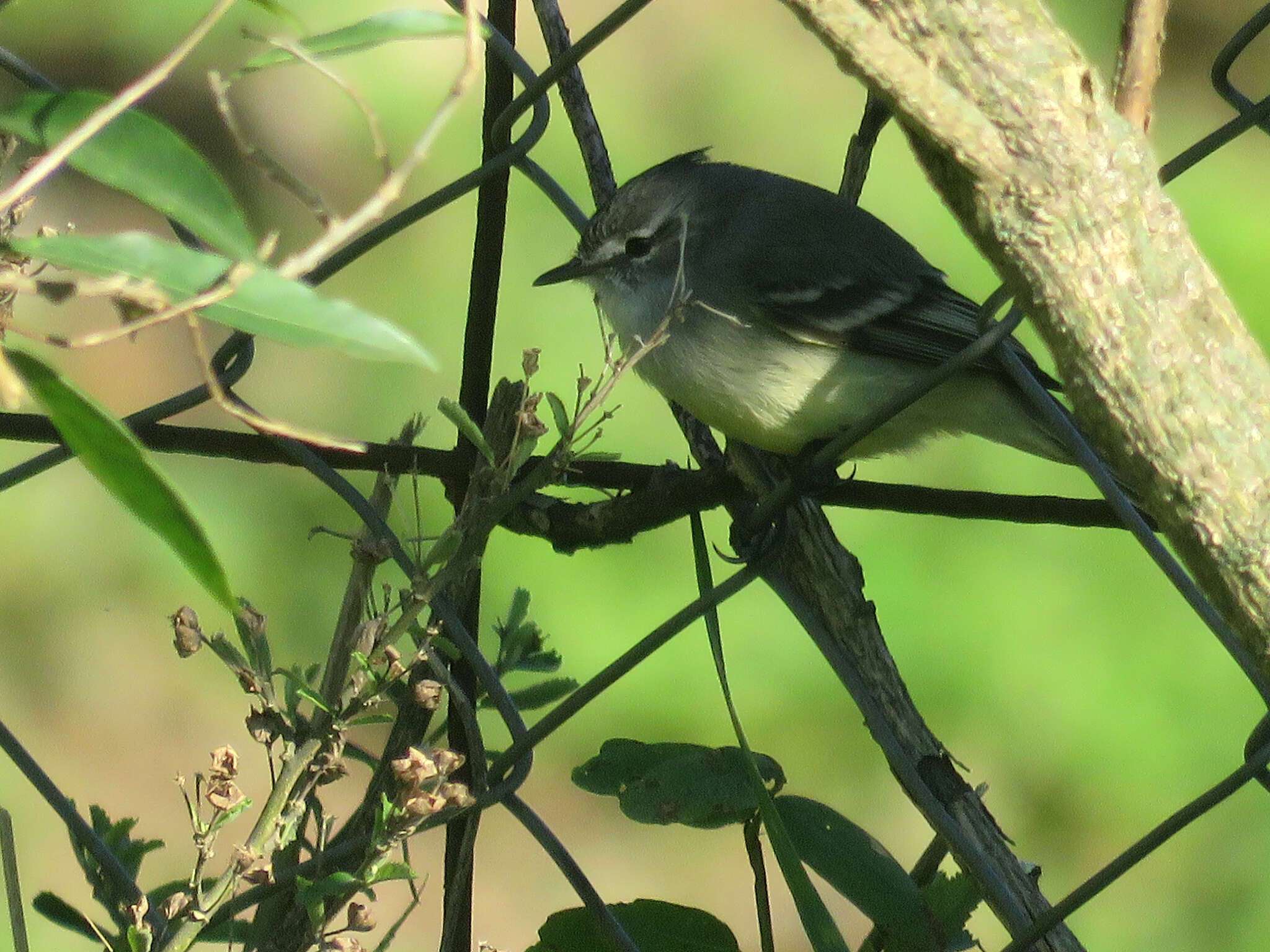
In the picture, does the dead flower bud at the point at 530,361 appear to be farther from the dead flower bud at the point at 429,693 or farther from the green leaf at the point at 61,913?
the green leaf at the point at 61,913

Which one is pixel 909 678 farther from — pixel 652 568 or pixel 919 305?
pixel 919 305

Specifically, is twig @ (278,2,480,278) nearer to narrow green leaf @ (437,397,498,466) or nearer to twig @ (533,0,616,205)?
narrow green leaf @ (437,397,498,466)

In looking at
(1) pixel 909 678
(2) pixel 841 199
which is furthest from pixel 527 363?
(1) pixel 909 678

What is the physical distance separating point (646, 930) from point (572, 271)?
60.9 inches

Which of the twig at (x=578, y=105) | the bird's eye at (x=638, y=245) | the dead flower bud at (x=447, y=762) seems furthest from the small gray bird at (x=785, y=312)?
the dead flower bud at (x=447, y=762)

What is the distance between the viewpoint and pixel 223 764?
3.45 feet

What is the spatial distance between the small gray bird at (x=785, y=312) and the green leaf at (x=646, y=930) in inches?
37.3

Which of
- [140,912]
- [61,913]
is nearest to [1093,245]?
[140,912]

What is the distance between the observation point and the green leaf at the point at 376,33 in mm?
840

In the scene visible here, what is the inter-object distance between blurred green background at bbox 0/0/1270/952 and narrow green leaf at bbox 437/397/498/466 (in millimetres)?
2101

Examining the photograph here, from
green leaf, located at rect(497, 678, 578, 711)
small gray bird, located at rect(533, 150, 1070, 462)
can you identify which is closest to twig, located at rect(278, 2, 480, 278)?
green leaf, located at rect(497, 678, 578, 711)

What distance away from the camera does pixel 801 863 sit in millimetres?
1179

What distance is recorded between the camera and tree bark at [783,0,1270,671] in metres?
0.71

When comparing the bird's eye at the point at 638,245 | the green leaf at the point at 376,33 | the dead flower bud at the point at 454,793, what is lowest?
the dead flower bud at the point at 454,793
